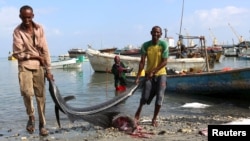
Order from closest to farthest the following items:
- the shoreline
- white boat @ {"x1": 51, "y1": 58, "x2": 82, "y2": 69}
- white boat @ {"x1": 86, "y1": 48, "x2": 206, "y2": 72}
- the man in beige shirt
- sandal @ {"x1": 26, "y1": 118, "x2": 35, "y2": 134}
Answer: the shoreline
the man in beige shirt
sandal @ {"x1": 26, "y1": 118, "x2": 35, "y2": 134}
white boat @ {"x1": 86, "y1": 48, "x2": 206, "y2": 72}
white boat @ {"x1": 51, "y1": 58, "x2": 82, "y2": 69}

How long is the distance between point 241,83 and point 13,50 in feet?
26.1

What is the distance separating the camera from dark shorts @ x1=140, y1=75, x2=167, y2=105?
23.1 ft

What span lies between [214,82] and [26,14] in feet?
27.4

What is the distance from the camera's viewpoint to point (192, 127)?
23.1ft

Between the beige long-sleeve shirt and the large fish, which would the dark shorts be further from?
the beige long-sleeve shirt

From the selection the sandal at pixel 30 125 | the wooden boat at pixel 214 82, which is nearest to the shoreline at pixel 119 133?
the sandal at pixel 30 125

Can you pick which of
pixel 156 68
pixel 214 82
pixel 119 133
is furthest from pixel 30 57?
pixel 214 82

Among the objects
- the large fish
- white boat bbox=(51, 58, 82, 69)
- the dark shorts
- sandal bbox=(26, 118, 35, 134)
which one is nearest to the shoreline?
sandal bbox=(26, 118, 35, 134)

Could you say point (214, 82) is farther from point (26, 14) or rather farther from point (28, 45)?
point (26, 14)

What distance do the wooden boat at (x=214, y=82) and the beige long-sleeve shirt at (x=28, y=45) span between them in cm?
733

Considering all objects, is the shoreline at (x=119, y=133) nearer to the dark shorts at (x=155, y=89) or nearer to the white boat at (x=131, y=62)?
the dark shorts at (x=155, y=89)

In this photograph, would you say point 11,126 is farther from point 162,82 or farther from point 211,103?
point 211,103

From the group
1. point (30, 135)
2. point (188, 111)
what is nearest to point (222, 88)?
point (188, 111)

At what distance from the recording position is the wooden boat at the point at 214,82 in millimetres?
11797
